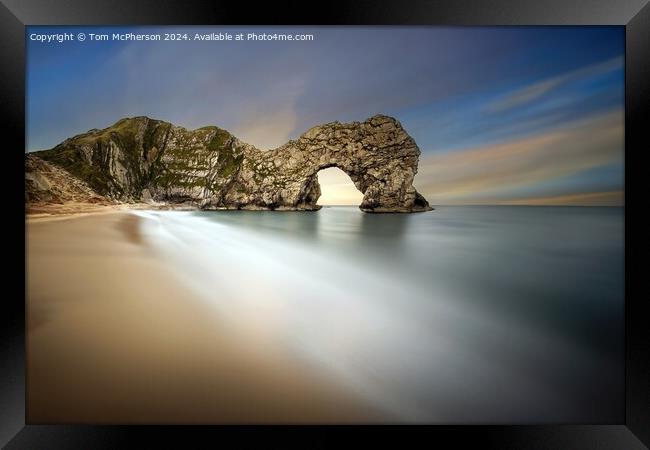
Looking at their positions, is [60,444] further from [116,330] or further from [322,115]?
[322,115]

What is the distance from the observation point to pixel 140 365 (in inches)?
62.7

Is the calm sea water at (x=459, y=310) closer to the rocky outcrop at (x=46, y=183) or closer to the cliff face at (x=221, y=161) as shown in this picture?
the cliff face at (x=221, y=161)

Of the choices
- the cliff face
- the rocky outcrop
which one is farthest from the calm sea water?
the rocky outcrop

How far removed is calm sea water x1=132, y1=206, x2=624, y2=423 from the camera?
5.00 feet

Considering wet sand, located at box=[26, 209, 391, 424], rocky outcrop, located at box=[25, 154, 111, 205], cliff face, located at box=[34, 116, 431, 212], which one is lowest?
wet sand, located at box=[26, 209, 391, 424]

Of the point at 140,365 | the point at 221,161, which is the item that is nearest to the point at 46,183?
the point at 221,161

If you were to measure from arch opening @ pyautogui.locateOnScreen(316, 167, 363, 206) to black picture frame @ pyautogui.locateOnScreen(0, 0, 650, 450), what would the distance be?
1.35m

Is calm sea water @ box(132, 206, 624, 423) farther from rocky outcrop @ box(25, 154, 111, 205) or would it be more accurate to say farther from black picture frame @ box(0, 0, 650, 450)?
rocky outcrop @ box(25, 154, 111, 205)

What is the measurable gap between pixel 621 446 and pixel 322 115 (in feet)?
9.83

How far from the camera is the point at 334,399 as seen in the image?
150 cm
